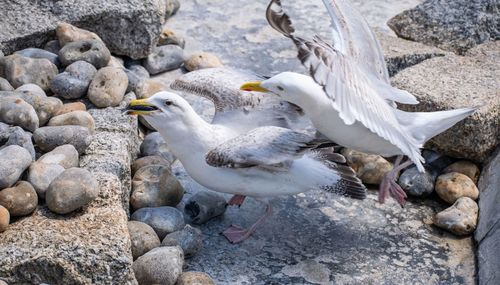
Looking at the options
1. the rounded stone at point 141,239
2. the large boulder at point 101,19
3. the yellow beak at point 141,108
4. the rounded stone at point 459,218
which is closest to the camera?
the rounded stone at point 141,239

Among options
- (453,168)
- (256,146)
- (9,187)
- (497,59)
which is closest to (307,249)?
(256,146)

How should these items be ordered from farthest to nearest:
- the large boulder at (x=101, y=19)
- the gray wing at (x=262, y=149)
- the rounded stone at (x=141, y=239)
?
the large boulder at (x=101, y=19) → the gray wing at (x=262, y=149) → the rounded stone at (x=141, y=239)

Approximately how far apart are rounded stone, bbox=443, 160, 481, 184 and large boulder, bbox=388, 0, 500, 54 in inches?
38.5

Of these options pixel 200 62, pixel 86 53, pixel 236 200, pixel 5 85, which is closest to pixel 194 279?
pixel 236 200

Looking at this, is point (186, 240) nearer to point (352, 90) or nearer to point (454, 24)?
point (352, 90)

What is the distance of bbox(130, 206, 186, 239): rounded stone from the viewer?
356 cm

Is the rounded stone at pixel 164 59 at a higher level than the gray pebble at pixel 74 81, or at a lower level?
lower

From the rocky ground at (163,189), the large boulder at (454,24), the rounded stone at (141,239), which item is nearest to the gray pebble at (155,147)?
the rocky ground at (163,189)

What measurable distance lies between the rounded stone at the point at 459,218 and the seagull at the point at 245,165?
16.1 inches

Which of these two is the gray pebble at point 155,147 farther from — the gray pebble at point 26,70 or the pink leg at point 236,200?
the gray pebble at point 26,70

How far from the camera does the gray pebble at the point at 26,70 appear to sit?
4055mm

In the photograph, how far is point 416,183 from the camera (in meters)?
4.09

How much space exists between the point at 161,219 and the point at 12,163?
68 cm

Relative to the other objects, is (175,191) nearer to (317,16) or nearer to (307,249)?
(307,249)
